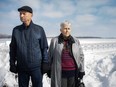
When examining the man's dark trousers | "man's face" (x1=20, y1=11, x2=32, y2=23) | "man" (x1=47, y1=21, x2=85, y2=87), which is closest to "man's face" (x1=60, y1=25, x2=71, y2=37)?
"man" (x1=47, y1=21, x2=85, y2=87)

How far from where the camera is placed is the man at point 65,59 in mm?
4715

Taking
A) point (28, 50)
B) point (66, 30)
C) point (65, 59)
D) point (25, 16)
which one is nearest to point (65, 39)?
point (66, 30)

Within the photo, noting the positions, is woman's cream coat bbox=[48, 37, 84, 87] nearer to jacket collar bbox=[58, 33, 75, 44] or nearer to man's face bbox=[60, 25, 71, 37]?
jacket collar bbox=[58, 33, 75, 44]

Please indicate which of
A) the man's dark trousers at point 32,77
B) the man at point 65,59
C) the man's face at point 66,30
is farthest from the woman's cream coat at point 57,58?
the man's dark trousers at point 32,77

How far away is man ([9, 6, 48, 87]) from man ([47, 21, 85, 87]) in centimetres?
26

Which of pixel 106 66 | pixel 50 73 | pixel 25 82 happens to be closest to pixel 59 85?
pixel 50 73

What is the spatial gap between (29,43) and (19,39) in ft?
0.61

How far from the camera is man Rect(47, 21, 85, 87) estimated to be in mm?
4715

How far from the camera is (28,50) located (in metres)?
4.45

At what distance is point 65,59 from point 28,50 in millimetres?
696

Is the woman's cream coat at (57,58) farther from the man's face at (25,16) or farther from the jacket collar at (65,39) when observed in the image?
the man's face at (25,16)

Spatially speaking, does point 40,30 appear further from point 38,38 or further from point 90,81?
point 90,81

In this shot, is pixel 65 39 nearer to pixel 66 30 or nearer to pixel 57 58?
pixel 66 30

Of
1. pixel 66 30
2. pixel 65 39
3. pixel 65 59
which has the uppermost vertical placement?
pixel 66 30
